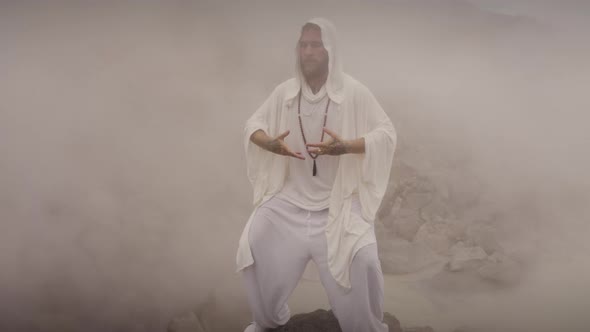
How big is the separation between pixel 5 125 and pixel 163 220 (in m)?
1.53

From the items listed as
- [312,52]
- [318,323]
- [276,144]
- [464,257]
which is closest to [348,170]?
[276,144]

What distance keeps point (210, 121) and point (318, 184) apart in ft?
6.58

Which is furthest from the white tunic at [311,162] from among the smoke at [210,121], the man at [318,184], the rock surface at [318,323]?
the smoke at [210,121]

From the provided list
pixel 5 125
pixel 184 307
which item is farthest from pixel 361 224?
pixel 5 125

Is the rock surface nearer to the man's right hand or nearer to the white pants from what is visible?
the white pants

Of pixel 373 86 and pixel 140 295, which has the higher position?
pixel 373 86

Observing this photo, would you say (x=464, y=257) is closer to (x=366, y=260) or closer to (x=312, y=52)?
(x=366, y=260)

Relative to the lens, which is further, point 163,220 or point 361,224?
point 163,220

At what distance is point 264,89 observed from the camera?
5297mm

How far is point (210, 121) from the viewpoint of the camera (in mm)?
5234

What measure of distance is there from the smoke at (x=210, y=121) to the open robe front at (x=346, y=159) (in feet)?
5.57

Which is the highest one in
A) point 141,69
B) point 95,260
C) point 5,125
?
point 141,69

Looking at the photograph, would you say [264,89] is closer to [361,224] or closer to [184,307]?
[184,307]

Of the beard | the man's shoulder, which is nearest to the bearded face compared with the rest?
the beard
